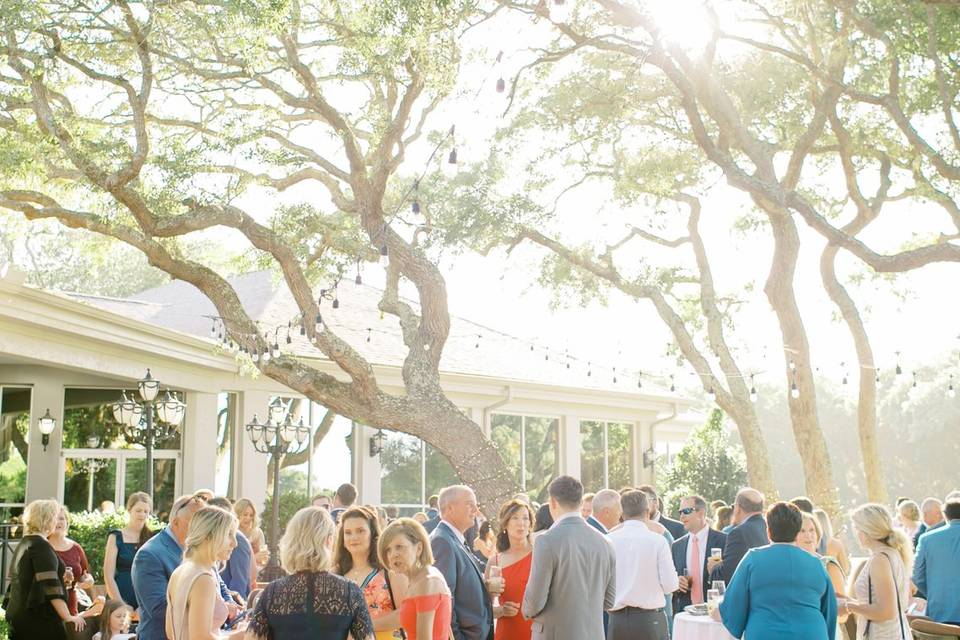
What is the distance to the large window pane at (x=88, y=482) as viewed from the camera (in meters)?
19.7

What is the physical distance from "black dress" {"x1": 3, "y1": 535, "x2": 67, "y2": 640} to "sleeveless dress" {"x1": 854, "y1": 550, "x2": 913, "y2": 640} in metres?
6.10

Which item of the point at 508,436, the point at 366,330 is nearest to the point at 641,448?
the point at 508,436

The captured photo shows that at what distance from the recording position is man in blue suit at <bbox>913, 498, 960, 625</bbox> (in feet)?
27.1

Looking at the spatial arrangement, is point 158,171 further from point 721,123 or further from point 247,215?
point 721,123

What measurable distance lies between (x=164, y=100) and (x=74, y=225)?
305 cm

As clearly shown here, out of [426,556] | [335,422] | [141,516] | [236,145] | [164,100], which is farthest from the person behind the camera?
[335,422]

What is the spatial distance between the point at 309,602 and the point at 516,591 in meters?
2.54

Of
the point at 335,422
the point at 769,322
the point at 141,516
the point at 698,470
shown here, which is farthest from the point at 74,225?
the point at 769,322

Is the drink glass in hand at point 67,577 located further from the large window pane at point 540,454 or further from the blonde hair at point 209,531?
the large window pane at point 540,454

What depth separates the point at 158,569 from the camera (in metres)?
6.57

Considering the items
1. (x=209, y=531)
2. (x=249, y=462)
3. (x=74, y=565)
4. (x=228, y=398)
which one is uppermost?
(x=228, y=398)

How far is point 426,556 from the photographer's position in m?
5.95

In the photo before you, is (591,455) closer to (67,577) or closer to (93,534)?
(93,534)

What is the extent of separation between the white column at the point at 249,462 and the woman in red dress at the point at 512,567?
1411 centimetres
